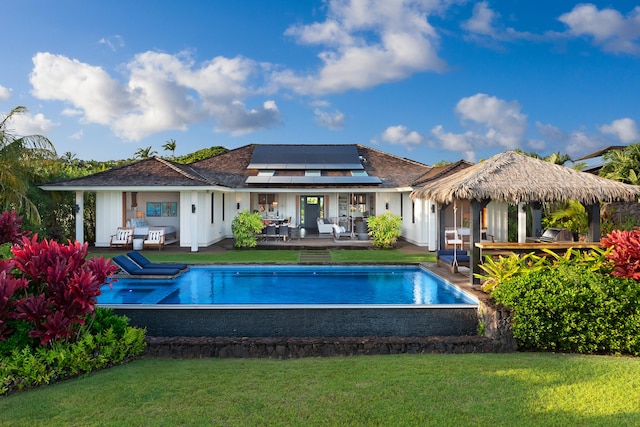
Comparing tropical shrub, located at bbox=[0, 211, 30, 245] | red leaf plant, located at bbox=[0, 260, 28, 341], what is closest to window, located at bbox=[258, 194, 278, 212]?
tropical shrub, located at bbox=[0, 211, 30, 245]

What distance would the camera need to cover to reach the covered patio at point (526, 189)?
11055 millimetres

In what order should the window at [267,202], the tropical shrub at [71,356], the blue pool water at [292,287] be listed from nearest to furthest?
1. the tropical shrub at [71,356]
2. the blue pool water at [292,287]
3. the window at [267,202]

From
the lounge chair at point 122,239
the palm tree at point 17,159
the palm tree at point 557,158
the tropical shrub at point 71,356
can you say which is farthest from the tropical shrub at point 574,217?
the palm tree at point 17,159

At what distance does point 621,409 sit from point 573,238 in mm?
12234

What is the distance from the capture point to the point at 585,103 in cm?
2550

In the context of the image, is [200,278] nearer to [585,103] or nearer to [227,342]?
[227,342]

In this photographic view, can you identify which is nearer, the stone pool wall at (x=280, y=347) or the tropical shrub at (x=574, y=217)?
the stone pool wall at (x=280, y=347)

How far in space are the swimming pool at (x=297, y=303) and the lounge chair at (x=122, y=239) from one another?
6256 mm

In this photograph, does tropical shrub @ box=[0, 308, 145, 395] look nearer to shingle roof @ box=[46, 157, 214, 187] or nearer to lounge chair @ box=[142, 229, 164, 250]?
shingle roof @ box=[46, 157, 214, 187]

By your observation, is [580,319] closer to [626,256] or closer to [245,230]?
[626,256]

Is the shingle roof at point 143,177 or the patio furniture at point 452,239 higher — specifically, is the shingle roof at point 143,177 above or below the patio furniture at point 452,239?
above

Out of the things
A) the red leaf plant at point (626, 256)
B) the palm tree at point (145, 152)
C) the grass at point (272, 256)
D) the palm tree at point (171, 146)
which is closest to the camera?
the red leaf plant at point (626, 256)

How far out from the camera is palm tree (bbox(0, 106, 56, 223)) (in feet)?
46.5

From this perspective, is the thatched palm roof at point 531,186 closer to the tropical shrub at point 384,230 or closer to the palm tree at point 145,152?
the tropical shrub at point 384,230
